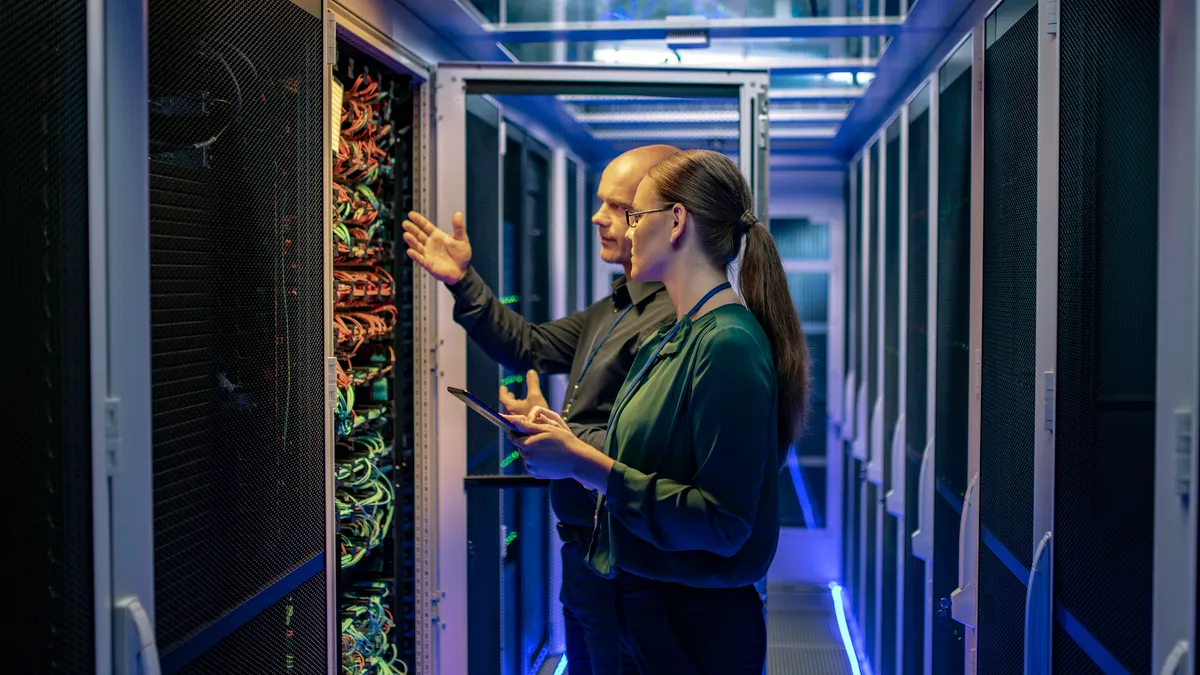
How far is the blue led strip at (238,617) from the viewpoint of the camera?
4.63 feet

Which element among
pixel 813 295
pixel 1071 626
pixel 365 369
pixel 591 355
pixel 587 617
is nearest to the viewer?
pixel 1071 626

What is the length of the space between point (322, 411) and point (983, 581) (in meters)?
1.47

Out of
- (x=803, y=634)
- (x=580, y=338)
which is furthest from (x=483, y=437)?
(x=803, y=634)

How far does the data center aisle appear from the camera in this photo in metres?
4.40

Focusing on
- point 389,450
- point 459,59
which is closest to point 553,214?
point 459,59

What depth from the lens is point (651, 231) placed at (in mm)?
1609

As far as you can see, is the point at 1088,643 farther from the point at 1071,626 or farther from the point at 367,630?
the point at 367,630

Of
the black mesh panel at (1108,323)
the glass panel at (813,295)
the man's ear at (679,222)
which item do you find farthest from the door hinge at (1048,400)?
the glass panel at (813,295)

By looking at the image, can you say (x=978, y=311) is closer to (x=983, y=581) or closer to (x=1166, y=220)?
(x=983, y=581)

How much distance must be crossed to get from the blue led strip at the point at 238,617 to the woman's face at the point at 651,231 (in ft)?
2.81

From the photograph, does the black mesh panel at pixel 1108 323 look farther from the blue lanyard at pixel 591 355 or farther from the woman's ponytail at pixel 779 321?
the blue lanyard at pixel 591 355

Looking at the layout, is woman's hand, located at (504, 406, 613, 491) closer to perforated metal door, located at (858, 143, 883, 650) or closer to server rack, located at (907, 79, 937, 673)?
server rack, located at (907, 79, 937, 673)

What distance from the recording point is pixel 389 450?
104 inches

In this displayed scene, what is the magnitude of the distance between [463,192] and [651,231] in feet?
3.78
